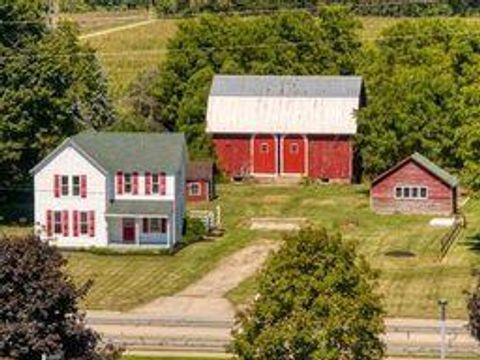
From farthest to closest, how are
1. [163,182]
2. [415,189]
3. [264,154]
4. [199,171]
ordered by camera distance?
[264,154] → [199,171] → [415,189] → [163,182]

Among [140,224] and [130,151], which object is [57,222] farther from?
[130,151]

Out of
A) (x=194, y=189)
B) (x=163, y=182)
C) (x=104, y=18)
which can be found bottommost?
(x=194, y=189)

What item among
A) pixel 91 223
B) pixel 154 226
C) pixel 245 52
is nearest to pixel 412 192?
pixel 154 226

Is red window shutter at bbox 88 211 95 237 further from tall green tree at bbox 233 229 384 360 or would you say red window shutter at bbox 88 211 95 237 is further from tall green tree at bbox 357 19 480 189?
tall green tree at bbox 233 229 384 360

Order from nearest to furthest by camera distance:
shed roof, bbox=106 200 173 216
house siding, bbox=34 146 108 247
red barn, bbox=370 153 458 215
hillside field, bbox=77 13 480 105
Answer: shed roof, bbox=106 200 173 216
house siding, bbox=34 146 108 247
red barn, bbox=370 153 458 215
hillside field, bbox=77 13 480 105

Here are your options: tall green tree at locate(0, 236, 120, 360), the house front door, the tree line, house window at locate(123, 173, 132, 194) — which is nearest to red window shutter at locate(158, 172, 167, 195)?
house window at locate(123, 173, 132, 194)
